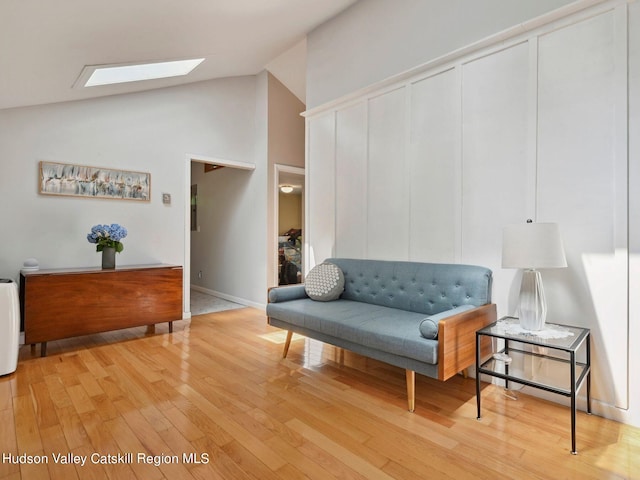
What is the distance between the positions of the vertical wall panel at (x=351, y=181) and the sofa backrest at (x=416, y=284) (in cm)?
25

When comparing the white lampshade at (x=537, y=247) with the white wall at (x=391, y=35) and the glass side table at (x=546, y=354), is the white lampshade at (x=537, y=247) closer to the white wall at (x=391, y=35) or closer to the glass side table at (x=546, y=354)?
the glass side table at (x=546, y=354)

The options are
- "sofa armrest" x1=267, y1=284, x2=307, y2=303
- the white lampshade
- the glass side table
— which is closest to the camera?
the glass side table

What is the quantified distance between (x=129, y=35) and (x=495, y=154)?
281cm

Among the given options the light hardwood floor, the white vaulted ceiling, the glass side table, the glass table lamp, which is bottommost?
the light hardwood floor

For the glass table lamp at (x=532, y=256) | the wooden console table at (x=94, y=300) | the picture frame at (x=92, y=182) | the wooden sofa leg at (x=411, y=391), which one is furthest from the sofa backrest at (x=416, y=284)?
the picture frame at (x=92, y=182)

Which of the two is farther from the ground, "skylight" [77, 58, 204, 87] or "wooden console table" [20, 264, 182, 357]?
"skylight" [77, 58, 204, 87]

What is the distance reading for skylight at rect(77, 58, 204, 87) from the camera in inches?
116

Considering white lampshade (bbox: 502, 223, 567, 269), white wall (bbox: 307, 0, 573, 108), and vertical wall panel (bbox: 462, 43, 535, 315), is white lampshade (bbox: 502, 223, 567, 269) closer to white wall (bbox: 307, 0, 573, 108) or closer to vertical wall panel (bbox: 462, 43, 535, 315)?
vertical wall panel (bbox: 462, 43, 535, 315)

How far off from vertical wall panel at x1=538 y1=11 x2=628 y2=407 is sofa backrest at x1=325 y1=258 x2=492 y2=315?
1.47ft

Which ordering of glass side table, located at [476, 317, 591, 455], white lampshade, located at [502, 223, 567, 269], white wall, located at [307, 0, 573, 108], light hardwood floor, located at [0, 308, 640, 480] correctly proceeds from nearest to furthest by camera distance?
1. light hardwood floor, located at [0, 308, 640, 480]
2. glass side table, located at [476, 317, 591, 455]
3. white lampshade, located at [502, 223, 567, 269]
4. white wall, located at [307, 0, 573, 108]

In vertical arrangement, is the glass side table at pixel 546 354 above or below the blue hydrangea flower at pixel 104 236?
below

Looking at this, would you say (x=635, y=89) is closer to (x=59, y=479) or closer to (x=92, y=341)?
(x=59, y=479)

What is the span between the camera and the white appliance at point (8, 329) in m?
2.56

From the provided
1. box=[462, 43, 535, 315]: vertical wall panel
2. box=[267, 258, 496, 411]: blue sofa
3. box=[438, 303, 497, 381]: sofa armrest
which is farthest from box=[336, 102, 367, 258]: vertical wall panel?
box=[438, 303, 497, 381]: sofa armrest
